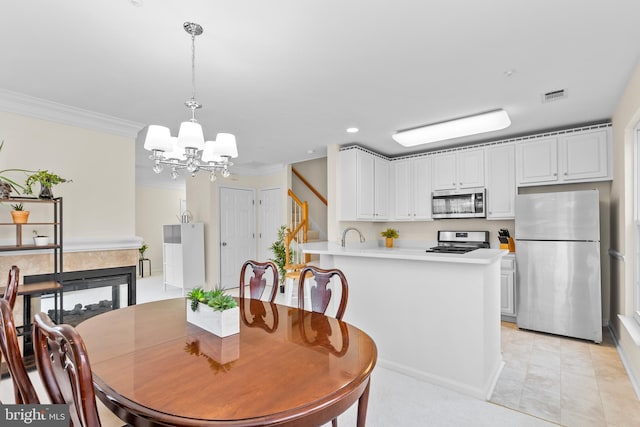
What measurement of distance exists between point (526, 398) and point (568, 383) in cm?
53

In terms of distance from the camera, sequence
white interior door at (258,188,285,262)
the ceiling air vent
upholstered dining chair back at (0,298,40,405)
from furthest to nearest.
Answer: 1. white interior door at (258,188,285,262)
2. the ceiling air vent
3. upholstered dining chair back at (0,298,40,405)

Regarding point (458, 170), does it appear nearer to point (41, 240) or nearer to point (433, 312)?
point (433, 312)

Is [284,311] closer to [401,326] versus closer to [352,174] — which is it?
[401,326]

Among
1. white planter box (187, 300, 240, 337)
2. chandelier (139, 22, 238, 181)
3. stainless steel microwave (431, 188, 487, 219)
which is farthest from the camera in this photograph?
stainless steel microwave (431, 188, 487, 219)

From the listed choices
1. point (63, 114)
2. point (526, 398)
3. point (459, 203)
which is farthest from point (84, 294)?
point (459, 203)

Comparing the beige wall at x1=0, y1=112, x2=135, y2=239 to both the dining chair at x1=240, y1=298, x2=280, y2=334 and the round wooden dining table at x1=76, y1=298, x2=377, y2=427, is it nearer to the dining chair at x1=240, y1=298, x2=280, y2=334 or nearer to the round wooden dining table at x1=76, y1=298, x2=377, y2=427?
the round wooden dining table at x1=76, y1=298, x2=377, y2=427

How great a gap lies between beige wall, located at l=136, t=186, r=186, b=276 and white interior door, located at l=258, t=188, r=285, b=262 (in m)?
3.02

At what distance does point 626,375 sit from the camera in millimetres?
2645

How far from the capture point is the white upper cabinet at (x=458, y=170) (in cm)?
439

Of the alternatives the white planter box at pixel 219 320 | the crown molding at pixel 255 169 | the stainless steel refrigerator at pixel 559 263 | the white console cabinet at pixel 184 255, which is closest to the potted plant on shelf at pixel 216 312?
the white planter box at pixel 219 320

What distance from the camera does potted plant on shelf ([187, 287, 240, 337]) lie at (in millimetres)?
1565

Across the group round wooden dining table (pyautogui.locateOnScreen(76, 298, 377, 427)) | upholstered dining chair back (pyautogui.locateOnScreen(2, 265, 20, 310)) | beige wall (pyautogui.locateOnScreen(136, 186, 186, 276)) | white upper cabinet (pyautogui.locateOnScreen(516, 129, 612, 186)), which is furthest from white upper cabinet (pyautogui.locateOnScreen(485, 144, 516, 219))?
beige wall (pyautogui.locateOnScreen(136, 186, 186, 276))

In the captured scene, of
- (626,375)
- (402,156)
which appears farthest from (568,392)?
(402,156)

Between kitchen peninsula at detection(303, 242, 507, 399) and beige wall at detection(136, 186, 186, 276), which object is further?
beige wall at detection(136, 186, 186, 276)
